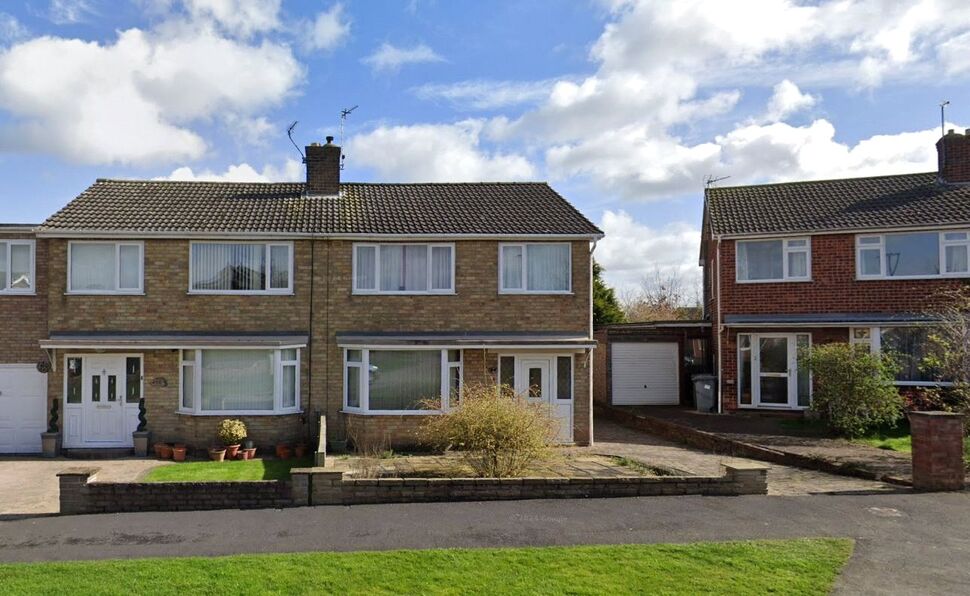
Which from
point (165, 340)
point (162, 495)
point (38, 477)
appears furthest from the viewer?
point (165, 340)

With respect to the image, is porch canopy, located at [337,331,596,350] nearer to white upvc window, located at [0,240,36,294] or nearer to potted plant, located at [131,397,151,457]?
potted plant, located at [131,397,151,457]

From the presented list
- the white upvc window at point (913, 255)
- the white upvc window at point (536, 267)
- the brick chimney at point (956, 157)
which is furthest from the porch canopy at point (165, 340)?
the brick chimney at point (956, 157)

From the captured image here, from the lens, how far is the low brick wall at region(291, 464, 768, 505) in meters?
9.84

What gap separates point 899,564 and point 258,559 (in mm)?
6680

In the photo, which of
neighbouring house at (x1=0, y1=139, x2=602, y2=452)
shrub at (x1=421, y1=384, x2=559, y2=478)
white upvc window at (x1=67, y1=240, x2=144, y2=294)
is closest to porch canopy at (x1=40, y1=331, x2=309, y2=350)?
neighbouring house at (x1=0, y1=139, x2=602, y2=452)

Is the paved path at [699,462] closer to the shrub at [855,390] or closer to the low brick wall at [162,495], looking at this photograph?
the shrub at [855,390]

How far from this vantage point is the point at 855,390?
15.0 meters

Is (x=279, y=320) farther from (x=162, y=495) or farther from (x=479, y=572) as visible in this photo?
(x=479, y=572)

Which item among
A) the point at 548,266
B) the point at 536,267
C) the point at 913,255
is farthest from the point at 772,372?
the point at 536,267

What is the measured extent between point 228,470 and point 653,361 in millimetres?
A: 13600

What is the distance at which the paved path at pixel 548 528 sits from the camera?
779 cm

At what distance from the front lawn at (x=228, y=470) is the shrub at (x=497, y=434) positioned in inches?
130

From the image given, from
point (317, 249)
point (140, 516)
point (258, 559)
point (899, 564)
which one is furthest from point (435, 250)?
point (899, 564)

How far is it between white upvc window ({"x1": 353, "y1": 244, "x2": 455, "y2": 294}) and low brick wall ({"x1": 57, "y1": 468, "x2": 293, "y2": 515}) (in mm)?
6780
